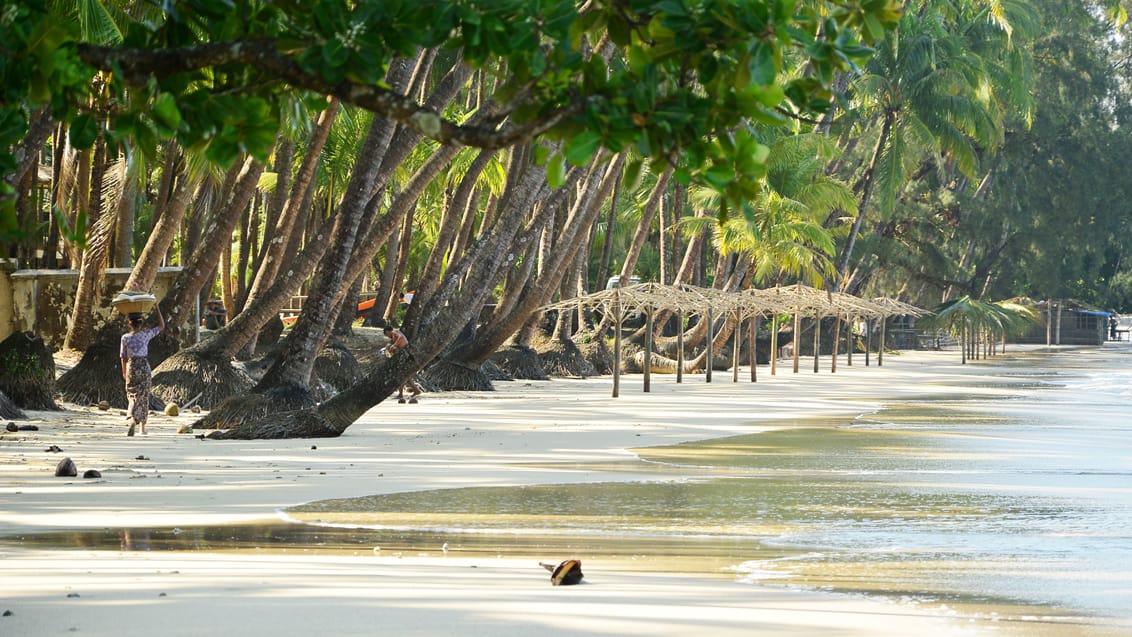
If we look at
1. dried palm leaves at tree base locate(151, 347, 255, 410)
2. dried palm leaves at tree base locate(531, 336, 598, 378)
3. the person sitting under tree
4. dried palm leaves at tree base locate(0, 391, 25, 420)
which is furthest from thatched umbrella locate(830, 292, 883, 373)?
dried palm leaves at tree base locate(0, 391, 25, 420)

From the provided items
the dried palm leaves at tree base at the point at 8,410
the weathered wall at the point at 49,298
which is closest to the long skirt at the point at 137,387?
the dried palm leaves at tree base at the point at 8,410

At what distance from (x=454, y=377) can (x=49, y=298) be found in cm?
688

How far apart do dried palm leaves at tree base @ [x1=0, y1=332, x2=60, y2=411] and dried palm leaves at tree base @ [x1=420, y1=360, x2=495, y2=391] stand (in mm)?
8938

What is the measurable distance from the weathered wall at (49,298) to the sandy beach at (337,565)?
369 cm

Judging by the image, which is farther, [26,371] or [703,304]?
[703,304]

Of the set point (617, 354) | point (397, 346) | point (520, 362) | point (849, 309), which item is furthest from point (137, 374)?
point (849, 309)

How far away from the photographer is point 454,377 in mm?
25172

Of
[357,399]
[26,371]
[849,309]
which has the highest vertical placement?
[849,309]

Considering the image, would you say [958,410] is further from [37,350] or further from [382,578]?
[382,578]

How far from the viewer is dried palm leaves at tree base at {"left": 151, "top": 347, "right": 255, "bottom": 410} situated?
18.0 m

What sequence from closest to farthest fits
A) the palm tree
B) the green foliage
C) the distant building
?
the green foliage, the palm tree, the distant building

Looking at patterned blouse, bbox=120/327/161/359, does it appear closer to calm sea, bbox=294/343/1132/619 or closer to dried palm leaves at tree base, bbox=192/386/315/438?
dried palm leaves at tree base, bbox=192/386/315/438

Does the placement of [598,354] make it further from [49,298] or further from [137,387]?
[137,387]

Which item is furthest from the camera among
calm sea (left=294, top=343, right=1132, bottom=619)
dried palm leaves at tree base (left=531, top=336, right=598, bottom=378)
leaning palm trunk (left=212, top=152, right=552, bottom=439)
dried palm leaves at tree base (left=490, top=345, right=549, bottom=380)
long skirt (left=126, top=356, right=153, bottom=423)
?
dried palm leaves at tree base (left=531, top=336, right=598, bottom=378)
